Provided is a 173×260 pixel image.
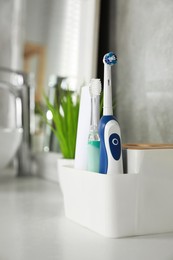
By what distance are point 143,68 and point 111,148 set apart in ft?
1.14

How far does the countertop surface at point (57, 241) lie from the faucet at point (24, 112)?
624mm

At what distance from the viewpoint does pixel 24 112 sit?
1.51m

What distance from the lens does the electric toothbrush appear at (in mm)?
640

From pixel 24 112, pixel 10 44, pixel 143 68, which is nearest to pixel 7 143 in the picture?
pixel 24 112

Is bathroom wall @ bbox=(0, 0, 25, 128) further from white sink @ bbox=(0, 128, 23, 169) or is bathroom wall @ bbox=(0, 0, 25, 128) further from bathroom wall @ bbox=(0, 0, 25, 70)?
white sink @ bbox=(0, 128, 23, 169)

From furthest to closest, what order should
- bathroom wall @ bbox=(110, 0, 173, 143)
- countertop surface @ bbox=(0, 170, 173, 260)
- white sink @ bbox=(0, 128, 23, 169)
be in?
white sink @ bbox=(0, 128, 23, 169)
bathroom wall @ bbox=(110, 0, 173, 143)
countertop surface @ bbox=(0, 170, 173, 260)

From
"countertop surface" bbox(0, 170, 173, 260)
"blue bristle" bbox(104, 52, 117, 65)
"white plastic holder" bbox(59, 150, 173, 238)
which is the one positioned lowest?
"countertop surface" bbox(0, 170, 173, 260)

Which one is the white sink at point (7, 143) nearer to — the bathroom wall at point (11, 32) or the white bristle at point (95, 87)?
the bathroom wall at point (11, 32)

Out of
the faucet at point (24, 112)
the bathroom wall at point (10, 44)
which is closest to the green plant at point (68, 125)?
the faucet at point (24, 112)

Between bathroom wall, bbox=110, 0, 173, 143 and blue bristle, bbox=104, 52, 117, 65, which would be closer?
blue bristle, bbox=104, 52, 117, 65

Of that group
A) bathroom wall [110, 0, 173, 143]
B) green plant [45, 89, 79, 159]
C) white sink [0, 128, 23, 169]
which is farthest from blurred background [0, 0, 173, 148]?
white sink [0, 128, 23, 169]

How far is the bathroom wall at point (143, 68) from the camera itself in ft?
2.67

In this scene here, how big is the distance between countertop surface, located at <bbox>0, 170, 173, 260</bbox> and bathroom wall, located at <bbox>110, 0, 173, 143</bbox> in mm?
244

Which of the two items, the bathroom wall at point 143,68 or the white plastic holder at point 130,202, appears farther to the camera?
the bathroom wall at point 143,68
